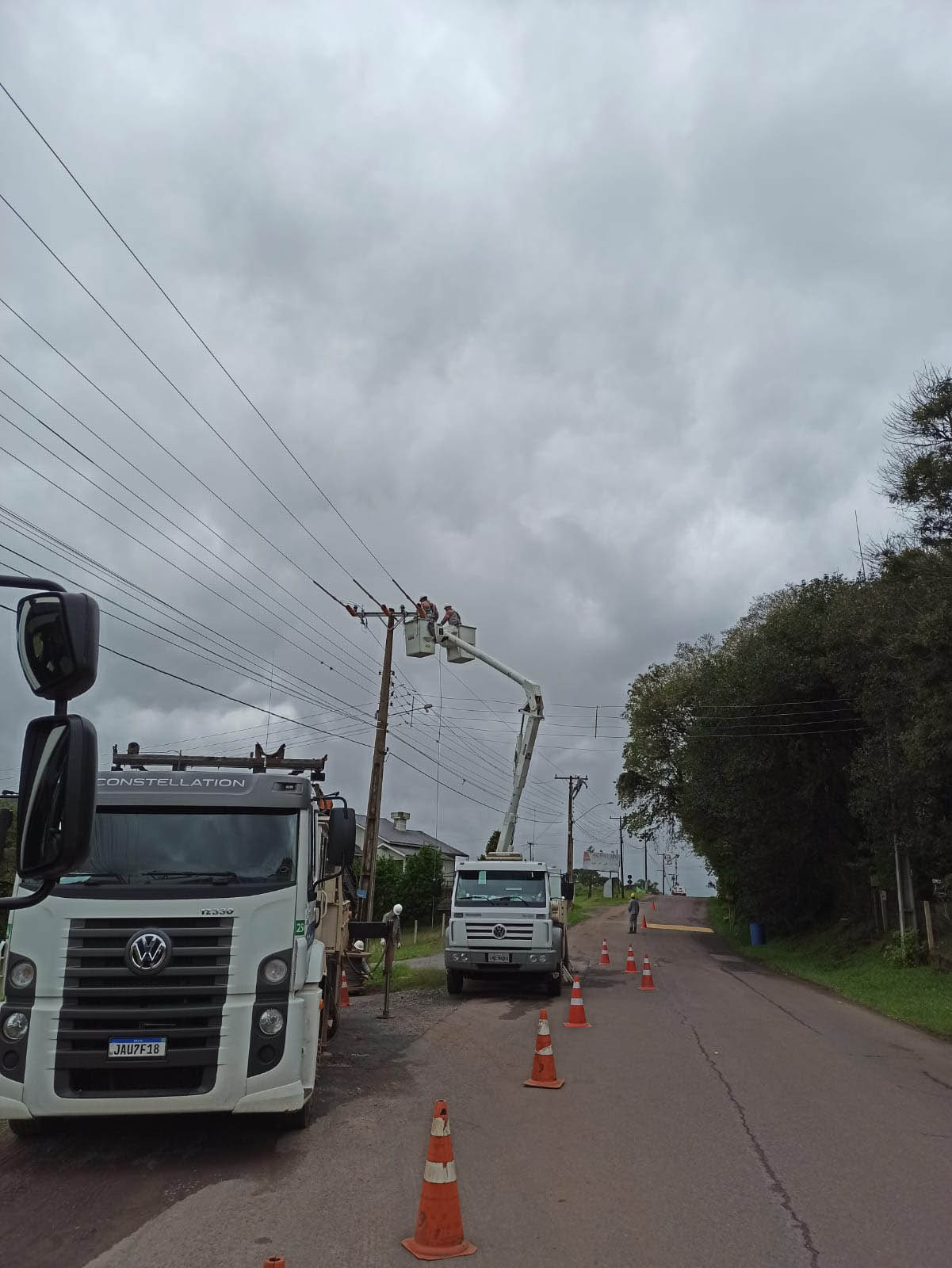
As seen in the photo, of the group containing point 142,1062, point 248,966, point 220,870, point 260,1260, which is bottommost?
point 260,1260

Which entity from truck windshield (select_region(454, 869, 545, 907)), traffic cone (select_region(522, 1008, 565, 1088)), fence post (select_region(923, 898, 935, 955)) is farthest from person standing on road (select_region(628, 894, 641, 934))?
traffic cone (select_region(522, 1008, 565, 1088))

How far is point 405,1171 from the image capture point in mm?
6500

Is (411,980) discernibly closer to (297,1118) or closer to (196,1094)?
(297,1118)

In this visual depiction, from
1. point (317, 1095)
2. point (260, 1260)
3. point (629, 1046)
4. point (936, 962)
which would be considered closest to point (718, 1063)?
point (629, 1046)

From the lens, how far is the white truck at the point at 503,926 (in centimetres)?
1719

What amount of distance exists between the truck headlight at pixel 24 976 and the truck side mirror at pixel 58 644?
453 centimetres

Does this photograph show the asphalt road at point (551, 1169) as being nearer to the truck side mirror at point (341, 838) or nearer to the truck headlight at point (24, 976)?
the truck headlight at point (24, 976)

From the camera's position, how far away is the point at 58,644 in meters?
3.09

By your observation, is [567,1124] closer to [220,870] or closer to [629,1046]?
[220,870]

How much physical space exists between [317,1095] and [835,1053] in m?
6.71

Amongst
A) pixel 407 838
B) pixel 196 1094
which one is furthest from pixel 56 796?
pixel 407 838

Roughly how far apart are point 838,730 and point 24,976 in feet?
86.5

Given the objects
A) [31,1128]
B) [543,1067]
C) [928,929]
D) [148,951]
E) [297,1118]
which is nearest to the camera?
[148,951]

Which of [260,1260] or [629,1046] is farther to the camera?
[629,1046]
